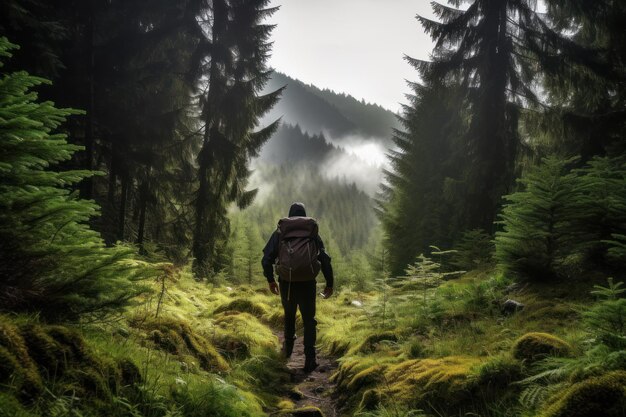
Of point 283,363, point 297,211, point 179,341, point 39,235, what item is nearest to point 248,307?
point 283,363

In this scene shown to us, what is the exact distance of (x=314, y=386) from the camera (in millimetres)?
5059

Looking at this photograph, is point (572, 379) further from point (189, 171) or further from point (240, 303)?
point (189, 171)

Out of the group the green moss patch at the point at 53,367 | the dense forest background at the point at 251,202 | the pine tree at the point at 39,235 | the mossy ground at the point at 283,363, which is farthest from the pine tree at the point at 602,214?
the pine tree at the point at 39,235

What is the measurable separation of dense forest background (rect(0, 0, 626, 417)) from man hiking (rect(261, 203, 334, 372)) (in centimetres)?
58

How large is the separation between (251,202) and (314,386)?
13.1 metres

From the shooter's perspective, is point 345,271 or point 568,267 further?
point 345,271

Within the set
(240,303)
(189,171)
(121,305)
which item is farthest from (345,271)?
(121,305)

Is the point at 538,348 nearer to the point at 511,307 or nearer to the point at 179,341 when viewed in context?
the point at 511,307

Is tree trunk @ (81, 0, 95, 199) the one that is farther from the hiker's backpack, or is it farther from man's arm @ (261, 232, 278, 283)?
the hiker's backpack

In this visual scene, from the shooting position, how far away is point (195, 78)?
651 inches

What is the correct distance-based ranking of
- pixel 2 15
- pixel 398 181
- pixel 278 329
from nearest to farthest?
1. pixel 2 15
2. pixel 278 329
3. pixel 398 181

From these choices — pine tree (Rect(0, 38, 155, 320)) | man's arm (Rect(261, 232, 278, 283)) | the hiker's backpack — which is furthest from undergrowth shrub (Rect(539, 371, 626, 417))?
man's arm (Rect(261, 232, 278, 283))

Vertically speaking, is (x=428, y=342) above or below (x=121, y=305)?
below

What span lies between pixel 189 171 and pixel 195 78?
4.27m
